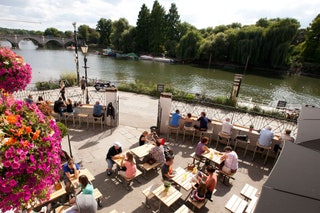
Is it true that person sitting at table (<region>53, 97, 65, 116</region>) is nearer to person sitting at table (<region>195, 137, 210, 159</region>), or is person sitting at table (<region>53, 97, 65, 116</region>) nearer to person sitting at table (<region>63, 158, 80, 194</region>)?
person sitting at table (<region>63, 158, 80, 194</region>)

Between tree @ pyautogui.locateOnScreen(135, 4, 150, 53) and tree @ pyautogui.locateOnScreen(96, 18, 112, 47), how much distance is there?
28.8 meters

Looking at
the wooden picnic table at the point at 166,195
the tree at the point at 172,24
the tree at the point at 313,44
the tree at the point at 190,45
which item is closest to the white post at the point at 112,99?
the wooden picnic table at the point at 166,195

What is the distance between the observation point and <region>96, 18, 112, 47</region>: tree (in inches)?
3340

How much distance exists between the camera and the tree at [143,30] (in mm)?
61125

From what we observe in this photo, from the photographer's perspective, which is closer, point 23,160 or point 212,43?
point 23,160

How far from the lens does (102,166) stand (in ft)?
21.0

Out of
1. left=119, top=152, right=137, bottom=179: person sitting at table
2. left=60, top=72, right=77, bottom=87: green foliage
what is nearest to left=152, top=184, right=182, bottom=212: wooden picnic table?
left=119, top=152, right=137, bottom=179: person sitting at table

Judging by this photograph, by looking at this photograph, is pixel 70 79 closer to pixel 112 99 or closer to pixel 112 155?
pixel 112 99

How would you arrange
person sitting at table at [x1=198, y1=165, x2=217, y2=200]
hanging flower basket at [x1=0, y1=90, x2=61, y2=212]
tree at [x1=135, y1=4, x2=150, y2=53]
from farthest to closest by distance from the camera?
tree at [x1=135, y1=4, x2=150, y2=53] < person sitting at table at [x1=198, y1=165, x2=217, y2=200] < hanging flower basket at [x1=0, y1=90, x2=61, y2=212]

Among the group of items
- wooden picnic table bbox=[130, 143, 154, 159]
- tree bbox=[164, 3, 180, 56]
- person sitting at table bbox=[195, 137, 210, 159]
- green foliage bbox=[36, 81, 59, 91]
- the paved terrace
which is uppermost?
tree bbox=[164, 3, 180, 56]

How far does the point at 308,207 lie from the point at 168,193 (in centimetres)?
390

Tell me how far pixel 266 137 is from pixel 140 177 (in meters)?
4.99

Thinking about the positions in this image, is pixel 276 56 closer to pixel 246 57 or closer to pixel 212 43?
pixel 246 57

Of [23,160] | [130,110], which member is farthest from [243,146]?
[23,160]
